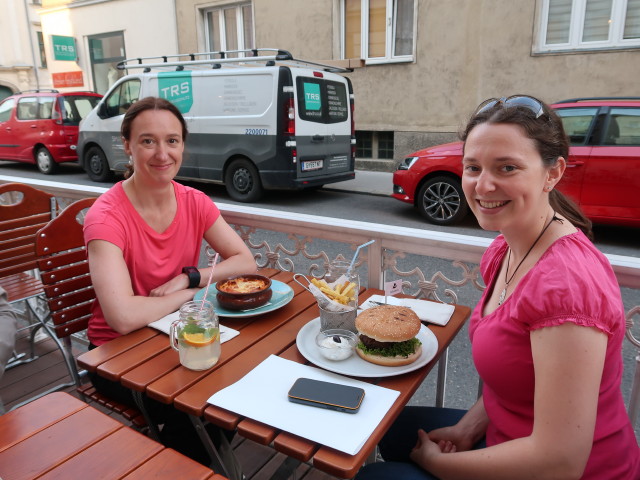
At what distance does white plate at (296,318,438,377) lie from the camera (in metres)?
1.50

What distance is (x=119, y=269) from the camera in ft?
6.43

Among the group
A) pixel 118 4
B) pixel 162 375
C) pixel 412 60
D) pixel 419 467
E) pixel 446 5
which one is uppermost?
pixel 118 4

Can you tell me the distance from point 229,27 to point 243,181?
28.7 ft

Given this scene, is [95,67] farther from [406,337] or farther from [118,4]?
[406,337]

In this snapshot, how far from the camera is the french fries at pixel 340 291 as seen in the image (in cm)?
177

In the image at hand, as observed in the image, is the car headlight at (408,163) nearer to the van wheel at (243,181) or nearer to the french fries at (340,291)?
the van wheel at (243,181)

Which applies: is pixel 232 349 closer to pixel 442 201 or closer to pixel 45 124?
pixel 442 201

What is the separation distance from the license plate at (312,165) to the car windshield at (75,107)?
717 centimetres

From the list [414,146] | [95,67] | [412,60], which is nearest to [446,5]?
[412,60]

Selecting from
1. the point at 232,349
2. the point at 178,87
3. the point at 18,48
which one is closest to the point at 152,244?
the point at 232,349

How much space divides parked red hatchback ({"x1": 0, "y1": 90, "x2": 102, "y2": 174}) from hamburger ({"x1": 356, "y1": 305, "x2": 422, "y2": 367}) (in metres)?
12.5

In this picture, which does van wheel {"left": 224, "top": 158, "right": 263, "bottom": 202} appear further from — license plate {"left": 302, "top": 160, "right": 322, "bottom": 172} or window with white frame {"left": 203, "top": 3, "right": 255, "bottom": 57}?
window with white frame {"left": 203, "top": 3, "right": 255, "bottom": 57}

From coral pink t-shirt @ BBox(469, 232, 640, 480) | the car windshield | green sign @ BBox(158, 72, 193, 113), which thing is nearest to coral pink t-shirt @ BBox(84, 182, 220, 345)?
coral pink t-shirt @ BBox(469, 232, 640, 480)

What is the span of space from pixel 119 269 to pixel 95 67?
1990 centimetres
